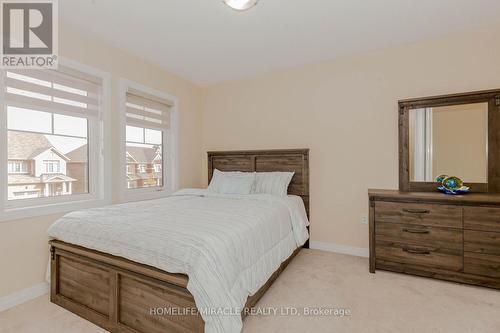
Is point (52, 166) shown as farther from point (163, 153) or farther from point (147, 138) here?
point (163, 153)

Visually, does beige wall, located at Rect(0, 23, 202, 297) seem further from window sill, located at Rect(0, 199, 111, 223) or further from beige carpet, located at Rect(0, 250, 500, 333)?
beige carpet, located at Rect(0, 250, 500, 333)

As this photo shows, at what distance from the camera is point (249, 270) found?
5.51 feet

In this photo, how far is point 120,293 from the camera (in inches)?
63.3

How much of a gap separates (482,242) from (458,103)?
4.55 feet

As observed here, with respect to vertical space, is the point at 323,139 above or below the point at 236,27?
below

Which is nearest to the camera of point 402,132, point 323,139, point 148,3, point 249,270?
point 249,270

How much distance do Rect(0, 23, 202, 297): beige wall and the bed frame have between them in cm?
37

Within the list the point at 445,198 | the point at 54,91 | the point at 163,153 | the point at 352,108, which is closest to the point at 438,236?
the point at 445,198

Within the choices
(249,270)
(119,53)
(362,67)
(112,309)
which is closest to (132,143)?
(119,53)

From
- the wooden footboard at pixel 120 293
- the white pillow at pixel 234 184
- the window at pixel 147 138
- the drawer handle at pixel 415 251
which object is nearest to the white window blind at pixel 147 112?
the window at pixel 147 138

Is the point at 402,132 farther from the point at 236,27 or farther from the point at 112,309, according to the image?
the point at 112,309

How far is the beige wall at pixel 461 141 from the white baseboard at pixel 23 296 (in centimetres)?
395

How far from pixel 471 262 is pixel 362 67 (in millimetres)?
2292

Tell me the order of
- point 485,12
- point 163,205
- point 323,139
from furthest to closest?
point 323,139
point 163,205
point 485,12
